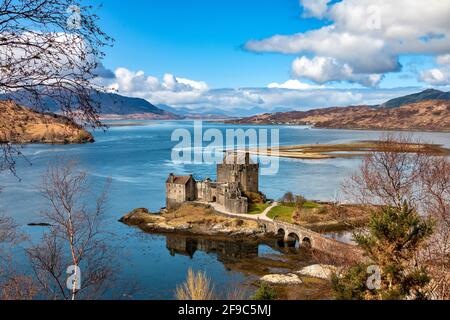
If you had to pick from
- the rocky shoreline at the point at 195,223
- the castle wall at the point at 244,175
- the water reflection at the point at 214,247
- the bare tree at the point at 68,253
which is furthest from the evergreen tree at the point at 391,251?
the castle wall at the point at 244,175

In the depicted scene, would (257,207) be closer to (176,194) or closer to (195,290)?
(176,194)

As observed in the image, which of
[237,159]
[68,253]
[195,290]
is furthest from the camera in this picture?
[237,159]

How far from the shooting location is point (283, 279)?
42562 mm

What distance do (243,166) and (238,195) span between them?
7.15m

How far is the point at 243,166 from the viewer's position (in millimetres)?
76500

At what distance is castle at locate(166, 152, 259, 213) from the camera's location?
74.3 m

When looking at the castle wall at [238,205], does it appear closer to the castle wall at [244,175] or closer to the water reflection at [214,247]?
the castle wall at [244,175]

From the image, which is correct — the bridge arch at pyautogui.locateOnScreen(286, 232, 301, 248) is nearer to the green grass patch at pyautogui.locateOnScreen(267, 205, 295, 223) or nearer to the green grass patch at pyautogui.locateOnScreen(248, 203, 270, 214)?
the green grass patch at pyautogui.locateOnScreen(267, 205, 295, 223)

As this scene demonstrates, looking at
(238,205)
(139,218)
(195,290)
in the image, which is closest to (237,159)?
(238,205)

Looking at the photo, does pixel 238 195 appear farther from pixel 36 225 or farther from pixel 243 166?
pixel 36 225

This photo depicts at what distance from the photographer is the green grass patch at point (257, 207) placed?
6999 cm

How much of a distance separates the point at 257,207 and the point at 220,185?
7644 millimetres

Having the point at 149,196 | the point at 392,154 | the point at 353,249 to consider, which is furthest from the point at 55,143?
the point at 392,154
